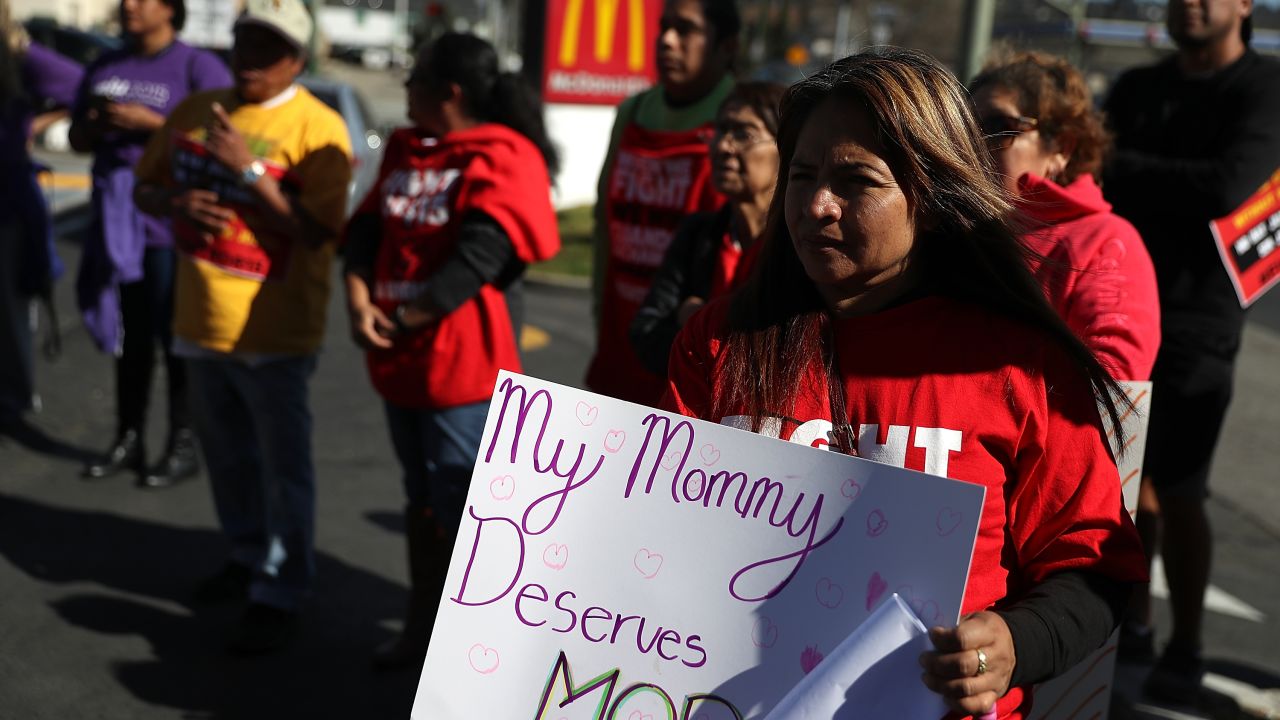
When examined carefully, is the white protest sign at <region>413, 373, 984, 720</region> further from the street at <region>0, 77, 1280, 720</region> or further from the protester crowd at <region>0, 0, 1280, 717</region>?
the street at <region>0, 77, 1280, 720</region>

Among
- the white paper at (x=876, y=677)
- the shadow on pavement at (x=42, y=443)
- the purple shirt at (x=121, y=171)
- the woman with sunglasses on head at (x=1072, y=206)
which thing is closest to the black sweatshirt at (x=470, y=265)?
the woman with sunglasses on head at (x=1072, y=206)

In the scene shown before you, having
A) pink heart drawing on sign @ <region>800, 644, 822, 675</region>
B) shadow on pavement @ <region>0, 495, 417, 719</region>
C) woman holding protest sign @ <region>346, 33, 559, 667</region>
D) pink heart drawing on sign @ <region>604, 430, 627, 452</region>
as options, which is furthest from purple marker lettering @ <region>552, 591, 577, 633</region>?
shadow on pavement @ <region>0, 495, 417, 719</region>

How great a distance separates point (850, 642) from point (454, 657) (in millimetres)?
598

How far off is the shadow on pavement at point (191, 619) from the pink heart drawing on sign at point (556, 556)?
2.14 metres

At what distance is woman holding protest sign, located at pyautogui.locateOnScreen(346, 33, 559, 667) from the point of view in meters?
3.73

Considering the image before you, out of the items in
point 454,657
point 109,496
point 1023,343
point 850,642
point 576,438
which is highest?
point 1023,343

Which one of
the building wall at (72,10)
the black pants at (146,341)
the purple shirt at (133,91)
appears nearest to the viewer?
the purple shirt at (133,91)

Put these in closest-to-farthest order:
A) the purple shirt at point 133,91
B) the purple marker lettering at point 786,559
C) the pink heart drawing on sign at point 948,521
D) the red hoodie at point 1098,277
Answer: the pink heart drawing on sign at point 948,521
the purple marker lettering at point 786,559
the red hoodie at point 1098,277
the purple shirt at point 133,91

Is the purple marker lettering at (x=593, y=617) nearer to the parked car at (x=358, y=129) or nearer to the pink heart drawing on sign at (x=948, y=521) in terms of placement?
the pink heart drawing on sign at (x=948, y=521)

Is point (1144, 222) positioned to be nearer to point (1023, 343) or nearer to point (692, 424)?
point (1023, 343)

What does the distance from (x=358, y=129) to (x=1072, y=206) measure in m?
8.89

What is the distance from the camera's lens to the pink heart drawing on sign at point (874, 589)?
5.49ft

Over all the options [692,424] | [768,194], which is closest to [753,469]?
[692,424]

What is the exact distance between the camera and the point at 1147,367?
2705 mm
